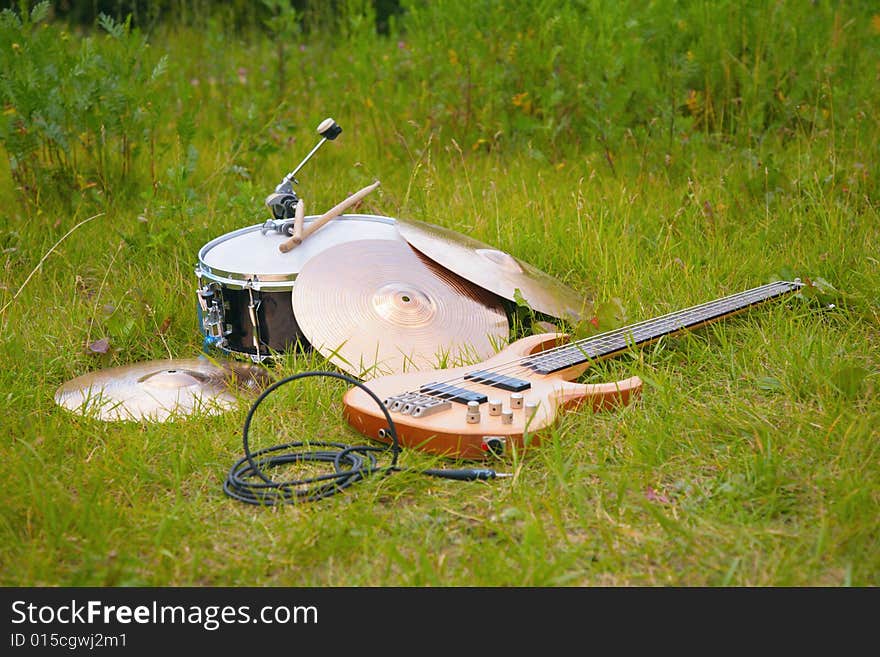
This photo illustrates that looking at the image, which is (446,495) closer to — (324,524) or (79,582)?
(324,524)

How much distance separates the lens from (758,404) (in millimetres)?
2295

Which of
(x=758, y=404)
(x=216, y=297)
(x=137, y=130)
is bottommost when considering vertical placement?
(x=758, y=404)

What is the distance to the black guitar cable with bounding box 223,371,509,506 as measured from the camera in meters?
1.94

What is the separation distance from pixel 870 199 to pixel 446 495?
7.20 ft

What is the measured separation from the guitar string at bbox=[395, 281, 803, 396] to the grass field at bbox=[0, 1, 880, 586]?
64 mm

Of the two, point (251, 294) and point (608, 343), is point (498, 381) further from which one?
point (251, 294)

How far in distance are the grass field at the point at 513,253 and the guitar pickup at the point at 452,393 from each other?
0.56 ft

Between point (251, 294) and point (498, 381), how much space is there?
0.75m

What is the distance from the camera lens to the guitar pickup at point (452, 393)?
2152mm

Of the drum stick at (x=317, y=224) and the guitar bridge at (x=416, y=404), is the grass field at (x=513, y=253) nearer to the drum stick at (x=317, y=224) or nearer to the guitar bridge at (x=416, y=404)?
the guitar bridge at (x=416, y=404)

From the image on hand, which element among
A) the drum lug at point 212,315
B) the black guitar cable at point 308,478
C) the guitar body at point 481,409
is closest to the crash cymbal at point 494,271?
the guitar body at point 481,409
